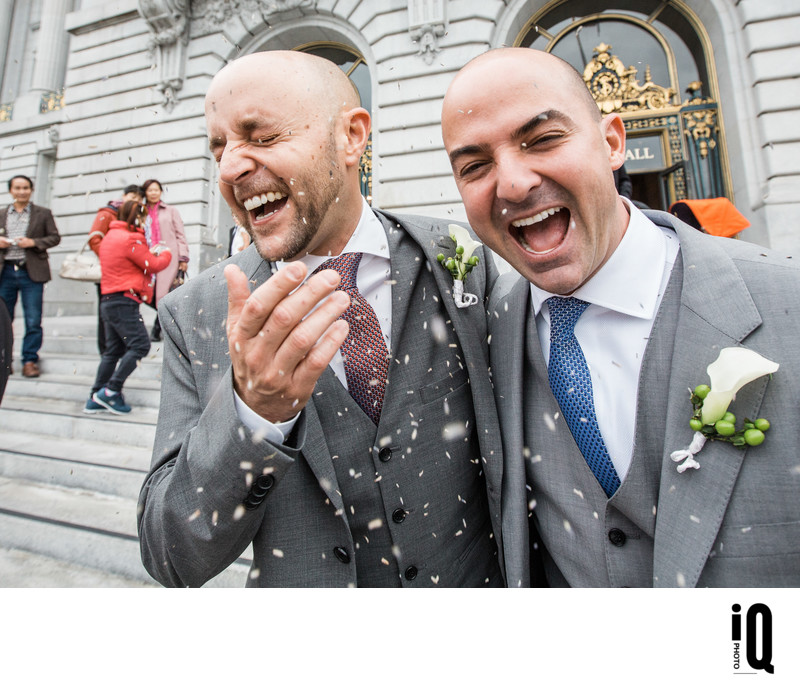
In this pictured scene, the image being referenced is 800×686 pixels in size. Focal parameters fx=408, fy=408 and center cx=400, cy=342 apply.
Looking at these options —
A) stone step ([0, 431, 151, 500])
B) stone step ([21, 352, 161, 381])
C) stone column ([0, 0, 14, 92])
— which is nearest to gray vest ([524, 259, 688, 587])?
stone step ([0, 431, 151, 500])

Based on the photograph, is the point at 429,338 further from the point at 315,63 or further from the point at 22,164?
the point at 22,164

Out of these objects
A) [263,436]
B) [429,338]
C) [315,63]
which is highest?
[315,63]

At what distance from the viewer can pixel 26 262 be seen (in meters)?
5.91

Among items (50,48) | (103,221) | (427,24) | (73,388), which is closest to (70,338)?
(73,388)

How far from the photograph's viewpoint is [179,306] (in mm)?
1371

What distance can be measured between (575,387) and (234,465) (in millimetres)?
973

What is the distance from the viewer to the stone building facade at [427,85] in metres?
7.07

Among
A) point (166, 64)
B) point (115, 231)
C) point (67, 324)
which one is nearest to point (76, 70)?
point (166, 64)

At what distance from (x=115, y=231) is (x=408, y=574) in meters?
4.97

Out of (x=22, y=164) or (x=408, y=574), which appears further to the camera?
(x=22, y=164)

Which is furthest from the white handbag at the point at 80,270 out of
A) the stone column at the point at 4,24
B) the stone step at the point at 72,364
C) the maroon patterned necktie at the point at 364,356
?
the stone column at the point at 4,24

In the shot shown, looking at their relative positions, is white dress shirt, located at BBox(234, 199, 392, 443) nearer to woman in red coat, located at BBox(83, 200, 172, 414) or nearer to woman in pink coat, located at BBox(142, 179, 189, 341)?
woman in red coat, located at BBox(83, 200, 172, 414)
